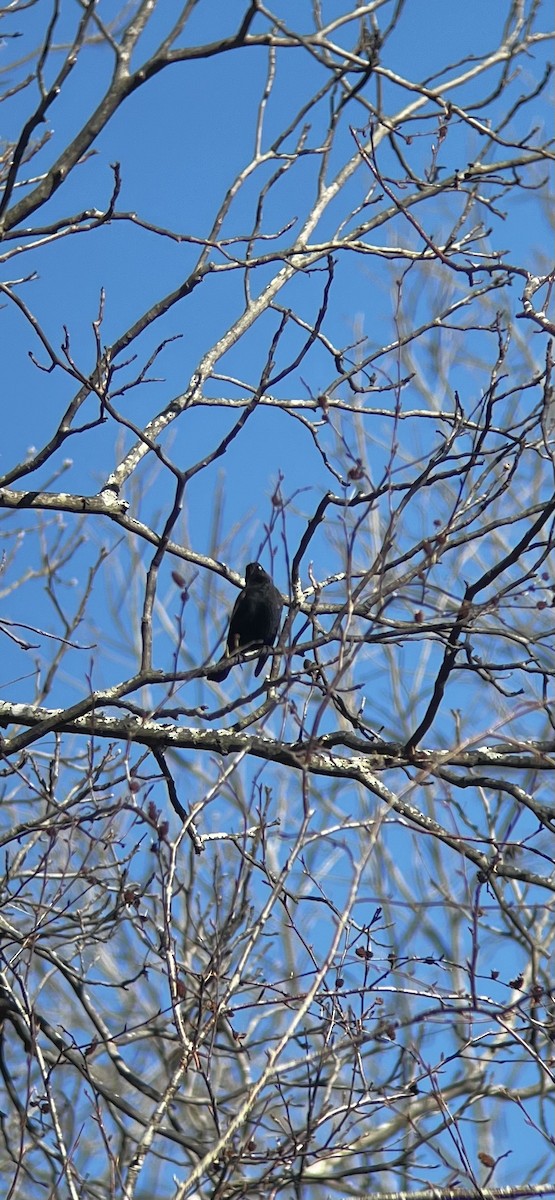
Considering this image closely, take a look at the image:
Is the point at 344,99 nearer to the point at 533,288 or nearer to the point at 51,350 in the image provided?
the point at 533,288

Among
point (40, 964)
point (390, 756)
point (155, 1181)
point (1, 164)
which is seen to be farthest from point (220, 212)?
point (155, 1181)

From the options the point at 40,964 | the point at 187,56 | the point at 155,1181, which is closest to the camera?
the point at 187,56

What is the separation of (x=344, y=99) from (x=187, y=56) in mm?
523

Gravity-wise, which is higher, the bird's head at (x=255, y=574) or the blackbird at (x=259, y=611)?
the bird's head at (x=255, y=574)

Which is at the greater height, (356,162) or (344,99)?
(356,162)

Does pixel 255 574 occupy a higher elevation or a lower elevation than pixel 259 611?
higher

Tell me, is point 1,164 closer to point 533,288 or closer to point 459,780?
point 533,288

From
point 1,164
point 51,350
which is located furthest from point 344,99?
point 1,164

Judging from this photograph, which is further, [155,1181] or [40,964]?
[155,1181]

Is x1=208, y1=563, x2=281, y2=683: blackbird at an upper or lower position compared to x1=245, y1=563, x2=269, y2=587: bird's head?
lower

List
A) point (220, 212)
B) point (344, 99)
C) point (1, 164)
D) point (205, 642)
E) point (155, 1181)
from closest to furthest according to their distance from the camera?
1. point (344, 99)
2. point (220, 212)
3. point (1, 164)
4. point (155, 1181)
5. point (205, 642)

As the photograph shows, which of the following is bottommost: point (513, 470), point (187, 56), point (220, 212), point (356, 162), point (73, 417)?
point (513, 470)

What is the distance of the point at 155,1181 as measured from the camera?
356 inches

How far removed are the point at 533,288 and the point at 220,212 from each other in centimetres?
113
